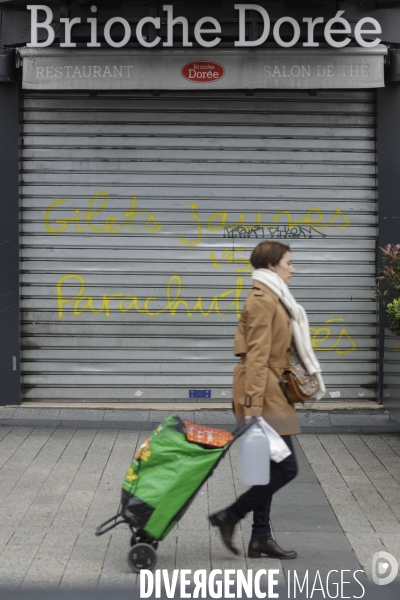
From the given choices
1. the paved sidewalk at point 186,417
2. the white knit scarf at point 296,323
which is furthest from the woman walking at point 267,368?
the paved sidewalk at point 186,417

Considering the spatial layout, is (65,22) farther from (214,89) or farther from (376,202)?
(376,202)

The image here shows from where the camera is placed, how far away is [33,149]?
9.62 meters

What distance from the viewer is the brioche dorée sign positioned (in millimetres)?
8930

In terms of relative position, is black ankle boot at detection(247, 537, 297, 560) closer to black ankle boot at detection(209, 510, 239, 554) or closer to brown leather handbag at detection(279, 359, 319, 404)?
black ankle boot at detection(209, 510, 239, 554)

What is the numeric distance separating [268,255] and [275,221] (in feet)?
14.3

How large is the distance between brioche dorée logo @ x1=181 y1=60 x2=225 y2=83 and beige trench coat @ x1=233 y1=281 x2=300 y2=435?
434 cm

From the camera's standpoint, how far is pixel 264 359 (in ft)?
16.9

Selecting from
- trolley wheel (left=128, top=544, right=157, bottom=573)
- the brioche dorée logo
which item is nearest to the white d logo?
trolley wheel (left=128, top=544, right=157, bottom=573)

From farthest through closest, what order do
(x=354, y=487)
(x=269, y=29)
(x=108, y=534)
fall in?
(x=269, y=29) → (x=354, y=487) → (x=108, y=534)

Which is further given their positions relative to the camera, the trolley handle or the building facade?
the building facade

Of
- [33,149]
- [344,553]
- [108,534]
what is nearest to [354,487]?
[344,553]

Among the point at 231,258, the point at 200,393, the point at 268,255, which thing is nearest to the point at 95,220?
the point at 231,258

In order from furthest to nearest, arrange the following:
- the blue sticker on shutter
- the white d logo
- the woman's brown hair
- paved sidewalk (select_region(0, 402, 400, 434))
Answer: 1. the blue sticker on shutter
2. paved sidewalk (select_region(0, 402, 400, 434))
3. the woman's brown hair
4. the white d logo

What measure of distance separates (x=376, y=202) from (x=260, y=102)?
5.60ft
